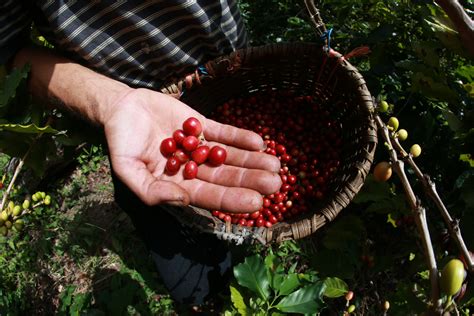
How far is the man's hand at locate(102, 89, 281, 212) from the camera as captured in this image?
1325 mm

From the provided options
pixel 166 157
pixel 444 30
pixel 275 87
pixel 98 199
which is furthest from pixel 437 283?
pixel 98 199

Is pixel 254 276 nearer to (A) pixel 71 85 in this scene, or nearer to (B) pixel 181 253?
(B) pixel 181 253

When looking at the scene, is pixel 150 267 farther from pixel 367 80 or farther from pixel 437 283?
pixel 437 283

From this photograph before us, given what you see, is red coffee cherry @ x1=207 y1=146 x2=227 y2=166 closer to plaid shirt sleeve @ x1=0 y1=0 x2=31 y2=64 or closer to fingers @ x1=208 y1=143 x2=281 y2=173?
fingers @ x1=208 y1=143 x2=281 y2=173

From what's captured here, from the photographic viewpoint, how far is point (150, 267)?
2.35 m

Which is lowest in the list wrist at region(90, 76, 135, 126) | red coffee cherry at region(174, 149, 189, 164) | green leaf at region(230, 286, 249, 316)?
green leaf at region(230, 286, 249, 316)

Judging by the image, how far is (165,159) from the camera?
5.15 feet

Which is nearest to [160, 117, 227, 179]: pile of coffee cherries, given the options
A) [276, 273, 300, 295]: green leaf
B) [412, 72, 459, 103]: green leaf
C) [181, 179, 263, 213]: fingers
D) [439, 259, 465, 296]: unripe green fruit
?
[181, 179, 263, 213]: fingers

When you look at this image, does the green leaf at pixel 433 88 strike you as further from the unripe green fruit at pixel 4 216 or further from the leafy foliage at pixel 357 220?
the unripe green fruit at pixel 4 216

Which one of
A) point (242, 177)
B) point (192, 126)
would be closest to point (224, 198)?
point (242, 177)

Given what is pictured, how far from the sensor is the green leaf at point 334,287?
1.45 m

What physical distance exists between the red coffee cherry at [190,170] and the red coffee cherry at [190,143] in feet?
0.19

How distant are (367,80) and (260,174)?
70 cm

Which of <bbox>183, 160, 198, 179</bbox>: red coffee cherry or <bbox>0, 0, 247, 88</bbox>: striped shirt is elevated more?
<bbox>0, 0, 247, 88</bbox>: striped shirt
